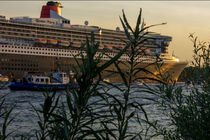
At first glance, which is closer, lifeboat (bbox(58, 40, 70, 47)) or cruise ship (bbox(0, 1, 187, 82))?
cruise ship (bbox(0, 1, 187, 82))

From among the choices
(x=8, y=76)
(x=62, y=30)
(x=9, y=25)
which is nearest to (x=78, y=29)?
(x=62, y=30)

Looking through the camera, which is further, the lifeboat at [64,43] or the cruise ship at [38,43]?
the lifeboat at [64,43]

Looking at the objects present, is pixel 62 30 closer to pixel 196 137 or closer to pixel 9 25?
pixel 9 25

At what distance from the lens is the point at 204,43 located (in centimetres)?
576

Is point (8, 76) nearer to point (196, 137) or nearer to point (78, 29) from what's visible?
point (78, 29)

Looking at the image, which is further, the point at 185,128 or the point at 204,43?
the point at 204,43

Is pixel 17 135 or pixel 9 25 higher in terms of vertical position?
pixel 9 25

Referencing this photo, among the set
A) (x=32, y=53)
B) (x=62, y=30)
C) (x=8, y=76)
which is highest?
(x=62, y=30)

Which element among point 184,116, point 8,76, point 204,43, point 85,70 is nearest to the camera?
point 85,70

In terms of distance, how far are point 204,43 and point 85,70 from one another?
3.86 m

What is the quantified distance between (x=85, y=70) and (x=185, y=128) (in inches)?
88.7

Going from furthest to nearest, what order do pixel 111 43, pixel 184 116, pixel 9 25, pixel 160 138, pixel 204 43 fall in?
pixel 111 43
pixel 9 25
pixel 160 138
pixel 204 43
pixel 184 116

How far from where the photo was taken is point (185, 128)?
13.8ft

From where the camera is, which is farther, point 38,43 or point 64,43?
point 64,43
